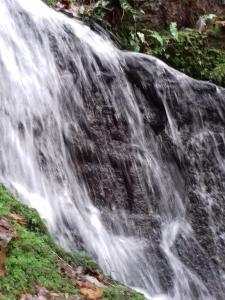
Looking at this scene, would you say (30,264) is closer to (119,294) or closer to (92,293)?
(92,293)

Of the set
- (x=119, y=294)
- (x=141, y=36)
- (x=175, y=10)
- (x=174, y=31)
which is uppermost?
(x=175, y=10)

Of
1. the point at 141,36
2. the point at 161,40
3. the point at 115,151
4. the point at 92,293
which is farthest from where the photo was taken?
the point at 161,40

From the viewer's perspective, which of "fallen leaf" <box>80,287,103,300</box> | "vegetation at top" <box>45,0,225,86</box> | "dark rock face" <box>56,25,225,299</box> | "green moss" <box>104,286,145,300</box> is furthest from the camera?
"vegetation at top" <box>45,0,225,86</box>

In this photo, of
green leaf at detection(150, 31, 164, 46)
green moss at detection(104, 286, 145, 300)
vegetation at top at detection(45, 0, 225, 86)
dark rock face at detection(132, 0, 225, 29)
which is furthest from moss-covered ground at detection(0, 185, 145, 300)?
dark rock face at detection(132, 0, 225, 29)

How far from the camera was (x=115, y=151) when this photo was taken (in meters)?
7.31

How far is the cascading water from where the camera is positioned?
5930 millimetres

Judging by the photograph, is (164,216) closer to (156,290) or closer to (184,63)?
(156,290)

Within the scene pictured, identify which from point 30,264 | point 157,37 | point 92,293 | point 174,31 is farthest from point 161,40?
point 30,264

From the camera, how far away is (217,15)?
37.8 ft

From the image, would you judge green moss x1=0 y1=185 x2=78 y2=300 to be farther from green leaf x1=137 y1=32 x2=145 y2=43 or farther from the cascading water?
green leaf x1=137 y1=32 x2=145 y2=43

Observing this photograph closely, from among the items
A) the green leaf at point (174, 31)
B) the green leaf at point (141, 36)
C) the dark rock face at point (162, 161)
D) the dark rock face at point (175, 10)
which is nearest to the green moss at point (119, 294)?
the dark rock face at point (162, 161)

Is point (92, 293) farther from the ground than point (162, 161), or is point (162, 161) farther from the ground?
point (162, 161)

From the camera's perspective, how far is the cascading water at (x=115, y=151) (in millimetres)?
5930

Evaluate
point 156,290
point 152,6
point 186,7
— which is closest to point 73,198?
point 156,290
